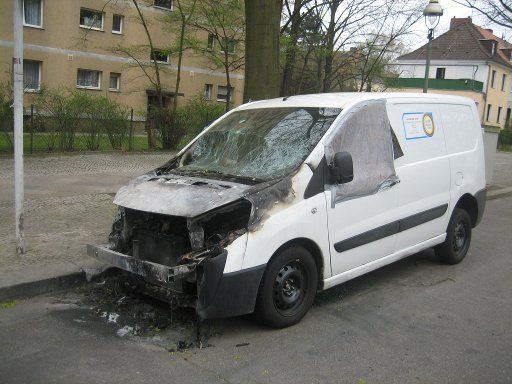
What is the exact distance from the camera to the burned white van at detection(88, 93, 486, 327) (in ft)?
13.6

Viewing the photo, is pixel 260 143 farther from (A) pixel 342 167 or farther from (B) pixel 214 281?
(B) pixel 214 281

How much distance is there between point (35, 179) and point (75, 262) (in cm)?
555

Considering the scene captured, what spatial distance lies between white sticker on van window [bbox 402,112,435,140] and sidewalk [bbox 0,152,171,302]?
347 centimetres

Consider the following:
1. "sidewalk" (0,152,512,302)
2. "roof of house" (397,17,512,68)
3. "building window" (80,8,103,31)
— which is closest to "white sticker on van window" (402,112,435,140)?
"sidewalk" (0,152,512,302)

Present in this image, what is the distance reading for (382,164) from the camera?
5273 millimetres

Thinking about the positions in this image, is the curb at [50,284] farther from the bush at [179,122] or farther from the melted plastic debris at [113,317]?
the bush at [179,122]

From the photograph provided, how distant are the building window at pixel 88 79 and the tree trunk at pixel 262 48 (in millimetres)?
23672

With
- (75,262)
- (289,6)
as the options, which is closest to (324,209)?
(75,262)

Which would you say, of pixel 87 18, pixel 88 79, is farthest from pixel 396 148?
pixel 88 79

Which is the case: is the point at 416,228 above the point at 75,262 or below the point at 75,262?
above

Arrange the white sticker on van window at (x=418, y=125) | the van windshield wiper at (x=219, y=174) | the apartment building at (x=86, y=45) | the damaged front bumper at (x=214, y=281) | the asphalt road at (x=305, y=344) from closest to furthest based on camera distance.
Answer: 1. the asphalt road at (x=305, y=344)
2. the damaged front bumper at (x=214, y=281)
3. the van windshield wiper at (x=219, y=174)
4. the white sticker on van window at (x=418, y=125)
5. the apartment building at (x=86, y=45)

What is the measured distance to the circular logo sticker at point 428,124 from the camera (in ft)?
19.4

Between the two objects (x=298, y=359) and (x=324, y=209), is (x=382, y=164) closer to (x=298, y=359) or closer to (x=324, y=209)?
(x=324, y=209)

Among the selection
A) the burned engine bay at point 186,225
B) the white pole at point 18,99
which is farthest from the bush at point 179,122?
the burned engine bay at point 186,225
